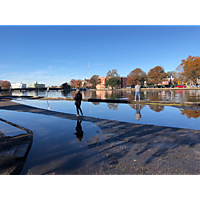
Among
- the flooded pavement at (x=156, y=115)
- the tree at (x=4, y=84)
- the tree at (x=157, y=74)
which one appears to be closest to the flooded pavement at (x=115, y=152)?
the flooded pavement at (x=156, y=115)

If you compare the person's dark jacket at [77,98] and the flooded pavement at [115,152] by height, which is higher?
the person's dark jacket at [77,98]

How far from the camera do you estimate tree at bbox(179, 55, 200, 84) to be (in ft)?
202

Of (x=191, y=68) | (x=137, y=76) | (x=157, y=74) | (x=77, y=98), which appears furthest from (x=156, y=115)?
(x=137, y=76)

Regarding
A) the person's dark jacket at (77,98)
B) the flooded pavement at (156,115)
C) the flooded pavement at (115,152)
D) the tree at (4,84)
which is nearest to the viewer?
the flooded pavement at (115,152)

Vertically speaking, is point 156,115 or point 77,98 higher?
point 77,98

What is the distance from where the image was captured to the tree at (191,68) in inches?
2419

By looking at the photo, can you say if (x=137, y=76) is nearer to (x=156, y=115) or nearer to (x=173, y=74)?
(x=173, y=74)

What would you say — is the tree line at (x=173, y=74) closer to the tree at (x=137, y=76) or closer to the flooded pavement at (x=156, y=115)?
the tree at (x=137, y=76)

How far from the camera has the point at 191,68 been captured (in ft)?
204

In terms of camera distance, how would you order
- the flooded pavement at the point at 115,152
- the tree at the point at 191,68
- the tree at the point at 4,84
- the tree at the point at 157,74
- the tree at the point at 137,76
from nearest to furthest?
the flooded pavement at the point at 115,152 → the tree at the point at 191,68 → the tree at the point at 157,74 → the tree at the point at 137,76 → the tree at the point at 4,84

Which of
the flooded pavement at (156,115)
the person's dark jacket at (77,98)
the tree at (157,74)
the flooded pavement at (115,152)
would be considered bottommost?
the flooded pavement at (115,152)

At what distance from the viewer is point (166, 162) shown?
10.6 feet

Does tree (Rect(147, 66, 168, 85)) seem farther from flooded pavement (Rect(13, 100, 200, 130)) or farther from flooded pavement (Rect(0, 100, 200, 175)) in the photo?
flooded pavement (Rect(0, 100, 200, 175))
